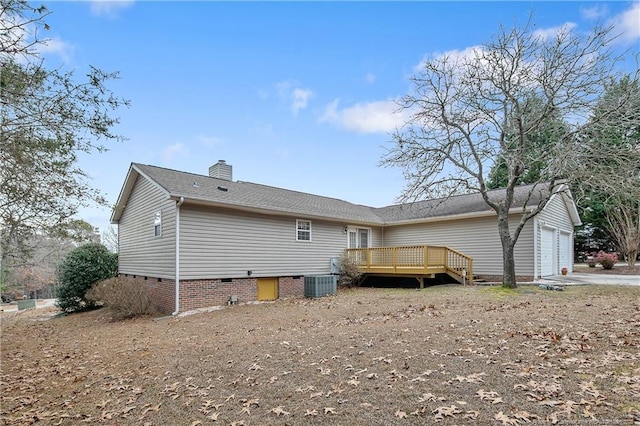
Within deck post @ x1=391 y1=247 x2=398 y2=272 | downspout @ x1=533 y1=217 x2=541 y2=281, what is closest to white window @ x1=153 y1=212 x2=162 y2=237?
deck post @ x1=391 y1=247 x2=398 y2=272

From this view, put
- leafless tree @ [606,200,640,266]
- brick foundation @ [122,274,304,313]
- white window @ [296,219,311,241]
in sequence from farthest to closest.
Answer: leafless tree @ [606,200,640,266] → white window @ [296,219,311,241] → brick foundation @ [122,274,304,313]

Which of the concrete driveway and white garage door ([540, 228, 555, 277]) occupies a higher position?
white garage door ([540, 228, 555, 277])

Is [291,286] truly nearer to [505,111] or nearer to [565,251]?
[505,111]

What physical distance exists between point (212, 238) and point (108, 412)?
25.0 feet

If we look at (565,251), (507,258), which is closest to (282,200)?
(507,258)

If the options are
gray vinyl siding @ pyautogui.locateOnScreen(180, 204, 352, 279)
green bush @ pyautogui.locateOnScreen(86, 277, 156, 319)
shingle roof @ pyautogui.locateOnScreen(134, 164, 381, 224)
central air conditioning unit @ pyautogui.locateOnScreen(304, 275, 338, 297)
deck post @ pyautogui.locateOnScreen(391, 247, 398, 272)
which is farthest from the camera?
deck post @ pyautogui.locateOnScreen(391, 247, 398, 272)

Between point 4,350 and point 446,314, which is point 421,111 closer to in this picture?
point 446,314

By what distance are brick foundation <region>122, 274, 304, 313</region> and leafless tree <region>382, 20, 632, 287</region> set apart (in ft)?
21.9

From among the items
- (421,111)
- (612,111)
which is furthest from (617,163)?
(421,111)

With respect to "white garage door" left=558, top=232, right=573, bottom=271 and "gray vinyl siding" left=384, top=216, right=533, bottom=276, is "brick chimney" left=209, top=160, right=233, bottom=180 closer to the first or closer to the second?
"gray vinyl siding" left=384, top=216, right=533, bottom=276

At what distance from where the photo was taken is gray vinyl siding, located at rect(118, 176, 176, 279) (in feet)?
38.0

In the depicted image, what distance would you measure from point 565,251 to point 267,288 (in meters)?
15.8

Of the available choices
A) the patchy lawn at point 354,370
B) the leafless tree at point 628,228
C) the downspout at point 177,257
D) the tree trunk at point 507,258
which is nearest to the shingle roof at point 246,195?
the downspout at point 177,257

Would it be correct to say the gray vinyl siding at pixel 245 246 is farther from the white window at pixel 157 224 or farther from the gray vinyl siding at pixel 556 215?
the gray vinyl siding at pixel 556 215
